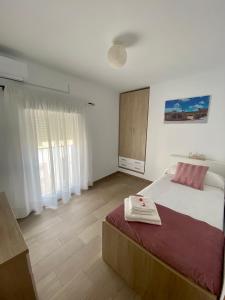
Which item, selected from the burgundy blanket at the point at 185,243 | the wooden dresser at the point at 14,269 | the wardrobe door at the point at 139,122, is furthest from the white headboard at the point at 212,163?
the wooden dresser at the point at 14,269

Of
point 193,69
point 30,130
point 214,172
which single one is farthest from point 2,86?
point 214,172

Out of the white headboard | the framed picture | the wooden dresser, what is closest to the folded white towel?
the wooden dresser

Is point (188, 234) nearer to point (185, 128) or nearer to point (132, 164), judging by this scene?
point (185, 128)

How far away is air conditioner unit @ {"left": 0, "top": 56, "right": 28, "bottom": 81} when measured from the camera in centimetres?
164

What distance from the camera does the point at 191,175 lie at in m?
2.09

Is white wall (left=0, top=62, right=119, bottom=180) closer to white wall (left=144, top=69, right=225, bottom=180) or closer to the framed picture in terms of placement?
white wall (left=144, top=69, right=225, bottom=180)

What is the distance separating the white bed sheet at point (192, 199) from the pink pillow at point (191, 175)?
8cm

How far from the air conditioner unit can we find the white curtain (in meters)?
0.14

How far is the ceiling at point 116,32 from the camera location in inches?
43.1

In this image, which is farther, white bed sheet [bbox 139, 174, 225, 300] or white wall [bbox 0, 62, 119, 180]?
white wall [bbox 0, 62, 119, 180]

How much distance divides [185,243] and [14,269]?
3.97 ft

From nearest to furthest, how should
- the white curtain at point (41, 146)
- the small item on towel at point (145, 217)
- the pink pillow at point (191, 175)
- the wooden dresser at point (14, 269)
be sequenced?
the wooden dresser at point (14, 269), the small item on towel at point (145, 217), the white curtain at point (41, 146), the pink pillow at point (191, 175)

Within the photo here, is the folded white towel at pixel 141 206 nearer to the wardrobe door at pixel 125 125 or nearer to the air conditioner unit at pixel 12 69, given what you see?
the air conditioner unit at pixel 12 69

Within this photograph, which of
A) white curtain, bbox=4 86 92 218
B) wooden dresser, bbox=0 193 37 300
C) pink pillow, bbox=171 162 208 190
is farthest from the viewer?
pink pillow, bbox=171 162 208 190
